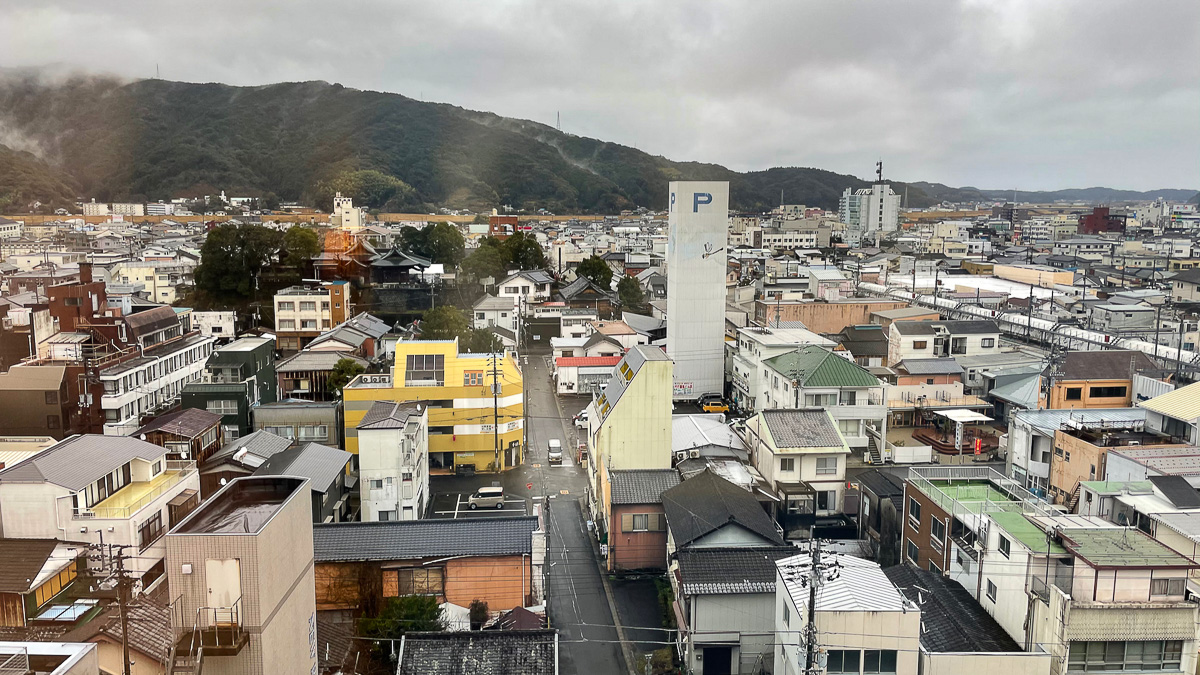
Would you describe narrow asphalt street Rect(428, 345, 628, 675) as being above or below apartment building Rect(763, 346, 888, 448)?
below

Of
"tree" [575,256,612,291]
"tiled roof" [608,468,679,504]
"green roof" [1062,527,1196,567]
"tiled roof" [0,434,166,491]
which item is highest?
"tree" [575,256,612,291]

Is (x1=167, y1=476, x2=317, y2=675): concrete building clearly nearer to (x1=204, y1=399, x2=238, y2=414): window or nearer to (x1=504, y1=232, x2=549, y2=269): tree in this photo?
(x1=204, y1=399, x2=238, y2=414): window

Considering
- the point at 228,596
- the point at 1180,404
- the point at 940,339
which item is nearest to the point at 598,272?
the point at 940,339

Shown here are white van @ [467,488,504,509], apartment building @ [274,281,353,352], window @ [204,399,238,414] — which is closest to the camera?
white van @ [467,488,504,509]

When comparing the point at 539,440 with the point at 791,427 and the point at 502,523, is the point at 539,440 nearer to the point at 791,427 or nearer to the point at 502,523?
the point at 791,427

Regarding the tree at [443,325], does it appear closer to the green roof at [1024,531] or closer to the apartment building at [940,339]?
the apartment building at [940,339]

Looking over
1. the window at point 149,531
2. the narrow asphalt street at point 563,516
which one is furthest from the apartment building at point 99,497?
the narrow asphalt street at point 563,516

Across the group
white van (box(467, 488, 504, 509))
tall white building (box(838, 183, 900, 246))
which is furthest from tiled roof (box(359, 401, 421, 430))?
tall white building (box(838, 183, 900, 246))

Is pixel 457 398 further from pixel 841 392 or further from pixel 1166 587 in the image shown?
pixel 1166 587
